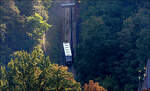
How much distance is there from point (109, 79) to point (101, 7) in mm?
15841

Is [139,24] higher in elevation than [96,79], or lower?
higher

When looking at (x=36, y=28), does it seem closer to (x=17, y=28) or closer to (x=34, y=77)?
(x=17, y=28)

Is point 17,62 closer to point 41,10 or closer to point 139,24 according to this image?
point 139,24

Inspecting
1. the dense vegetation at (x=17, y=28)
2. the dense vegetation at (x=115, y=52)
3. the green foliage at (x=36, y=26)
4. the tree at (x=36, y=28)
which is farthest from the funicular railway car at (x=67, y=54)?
the green foliage at (x=36, y=26)

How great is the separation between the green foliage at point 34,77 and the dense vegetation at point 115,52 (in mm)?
12972

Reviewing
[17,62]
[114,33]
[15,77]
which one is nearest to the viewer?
[15,77]

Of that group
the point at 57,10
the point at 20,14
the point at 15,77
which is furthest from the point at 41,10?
the point at 15,77

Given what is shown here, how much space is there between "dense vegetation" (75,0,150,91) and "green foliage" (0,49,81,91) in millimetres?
12972

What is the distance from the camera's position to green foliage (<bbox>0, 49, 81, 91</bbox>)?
14859 mm

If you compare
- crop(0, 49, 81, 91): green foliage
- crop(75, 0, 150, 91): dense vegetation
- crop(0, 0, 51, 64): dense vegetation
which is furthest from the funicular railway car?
crop(0, 49, 81, 91): green foliage

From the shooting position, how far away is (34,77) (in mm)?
14961

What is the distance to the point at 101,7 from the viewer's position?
40781mm

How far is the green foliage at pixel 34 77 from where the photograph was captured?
48.8ft

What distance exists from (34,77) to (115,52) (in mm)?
20052
